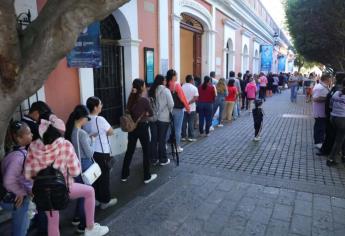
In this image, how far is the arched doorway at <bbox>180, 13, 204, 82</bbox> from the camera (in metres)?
11.6

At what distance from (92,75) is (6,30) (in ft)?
10.5

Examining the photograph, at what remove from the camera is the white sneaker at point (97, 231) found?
11.6 ft

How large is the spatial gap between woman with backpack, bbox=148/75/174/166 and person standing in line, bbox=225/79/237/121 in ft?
16.1

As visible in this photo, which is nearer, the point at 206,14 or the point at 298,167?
the point at 298,167

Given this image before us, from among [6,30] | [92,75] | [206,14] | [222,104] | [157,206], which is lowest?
[157,206]

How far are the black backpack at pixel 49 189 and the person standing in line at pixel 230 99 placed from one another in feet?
27.4

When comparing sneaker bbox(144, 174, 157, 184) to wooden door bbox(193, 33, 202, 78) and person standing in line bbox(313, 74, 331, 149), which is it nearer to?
person standing in line bbox(313, 74, 331, 149)

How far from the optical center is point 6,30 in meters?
2.87

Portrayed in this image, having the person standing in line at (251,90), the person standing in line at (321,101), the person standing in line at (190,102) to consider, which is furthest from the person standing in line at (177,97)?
the person standing in line at (251,90)

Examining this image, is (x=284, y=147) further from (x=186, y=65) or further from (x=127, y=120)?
(x=186, y=65)

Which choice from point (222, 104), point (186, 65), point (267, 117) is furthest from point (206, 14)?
point (267, 117)

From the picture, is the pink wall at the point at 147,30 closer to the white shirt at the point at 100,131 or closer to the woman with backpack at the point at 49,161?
the white shirt at the point at 100,131

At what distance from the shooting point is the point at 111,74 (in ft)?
22.9

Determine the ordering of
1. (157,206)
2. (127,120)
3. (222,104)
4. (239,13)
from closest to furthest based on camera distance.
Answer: (157,206) < (127,120) < (222,104) < (239,13)
